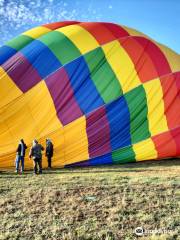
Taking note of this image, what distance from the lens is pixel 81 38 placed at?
53.2 ft

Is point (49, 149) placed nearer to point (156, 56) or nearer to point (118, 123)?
point (118, 123)

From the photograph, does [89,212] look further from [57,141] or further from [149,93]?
[149,93]

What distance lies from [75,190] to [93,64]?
240 inches

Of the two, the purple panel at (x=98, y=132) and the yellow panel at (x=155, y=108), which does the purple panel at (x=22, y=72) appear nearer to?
the purple panel at (x=98, y=132)

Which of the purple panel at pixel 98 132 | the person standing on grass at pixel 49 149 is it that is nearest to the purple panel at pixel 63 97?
the purple panel at pixel 98 132

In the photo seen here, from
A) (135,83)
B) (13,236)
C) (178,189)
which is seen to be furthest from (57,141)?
(13,236)

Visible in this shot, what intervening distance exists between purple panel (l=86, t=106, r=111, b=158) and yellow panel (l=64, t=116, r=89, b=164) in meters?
0.18

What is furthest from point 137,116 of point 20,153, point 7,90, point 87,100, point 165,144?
point 7,90

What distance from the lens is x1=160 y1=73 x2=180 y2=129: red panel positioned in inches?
613

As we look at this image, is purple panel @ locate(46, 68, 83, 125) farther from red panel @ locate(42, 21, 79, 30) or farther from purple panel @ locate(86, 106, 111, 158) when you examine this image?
red panel @ locate(42, 21, 79, 30)

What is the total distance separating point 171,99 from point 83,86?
344 cm

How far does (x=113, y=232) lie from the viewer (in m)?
8.24

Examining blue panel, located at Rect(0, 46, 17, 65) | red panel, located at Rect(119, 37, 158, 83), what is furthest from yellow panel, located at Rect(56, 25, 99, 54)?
blue panel, located at Rect(0, 46, 17, 65)

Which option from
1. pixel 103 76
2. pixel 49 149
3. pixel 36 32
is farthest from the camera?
pixel 36 32
